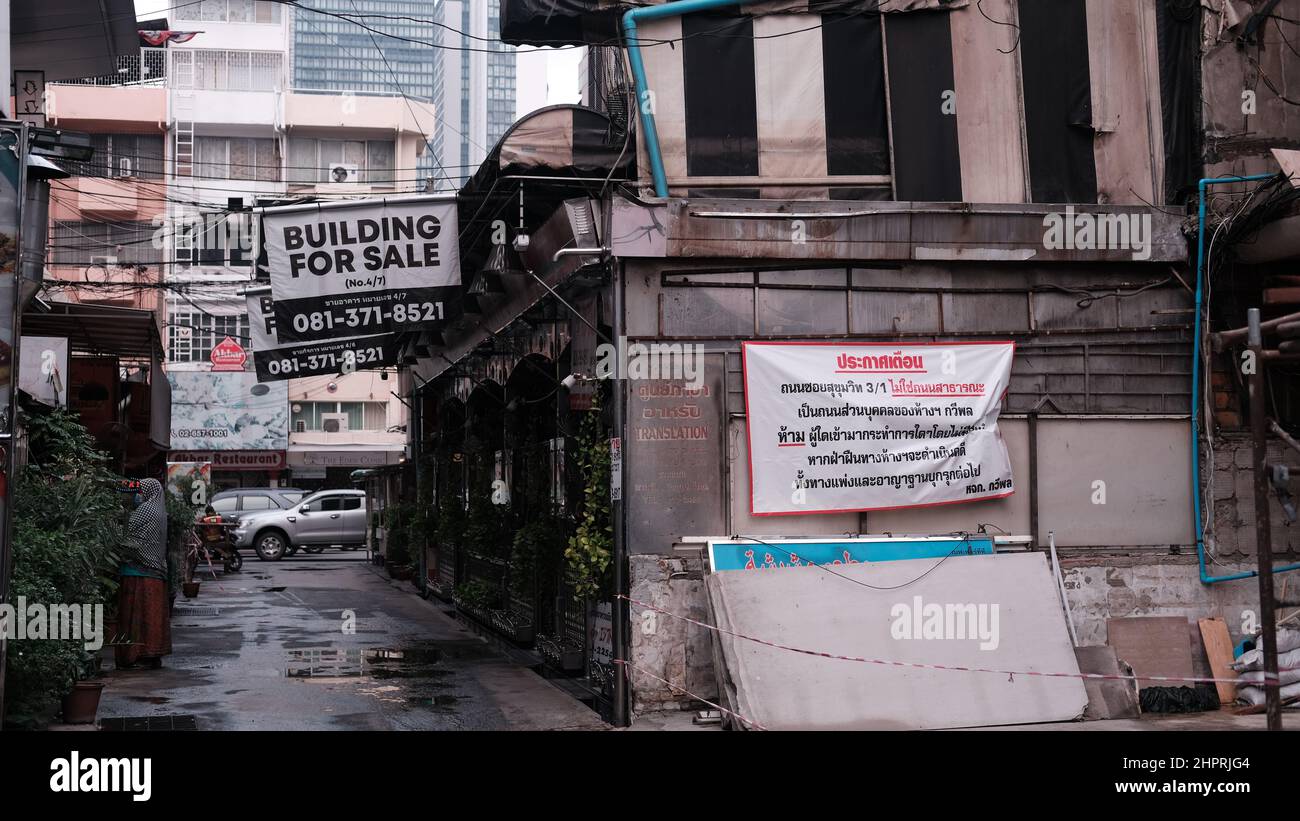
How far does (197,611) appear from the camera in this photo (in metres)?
20.0

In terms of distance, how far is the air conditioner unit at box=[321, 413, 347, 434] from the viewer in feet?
170

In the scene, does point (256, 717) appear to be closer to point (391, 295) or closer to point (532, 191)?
point (391, 295)

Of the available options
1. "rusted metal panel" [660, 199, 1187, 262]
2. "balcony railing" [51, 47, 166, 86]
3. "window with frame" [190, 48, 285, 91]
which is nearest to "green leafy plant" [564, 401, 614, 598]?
"rusted metal panel" [660, 199, 1187, 262]

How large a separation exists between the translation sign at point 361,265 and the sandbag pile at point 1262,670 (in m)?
8.35

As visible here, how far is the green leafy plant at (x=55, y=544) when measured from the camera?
8617 mm

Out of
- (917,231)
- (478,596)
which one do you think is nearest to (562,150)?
(917,231)

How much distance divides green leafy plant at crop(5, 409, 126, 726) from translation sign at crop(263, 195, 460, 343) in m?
2.59

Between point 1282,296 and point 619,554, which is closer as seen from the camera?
point 619,554

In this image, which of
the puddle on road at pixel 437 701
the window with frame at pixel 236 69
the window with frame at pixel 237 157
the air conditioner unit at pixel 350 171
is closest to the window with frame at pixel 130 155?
the window with frame at pixel 237 157

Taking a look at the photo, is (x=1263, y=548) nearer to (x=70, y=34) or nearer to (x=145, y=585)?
(x=145, y=585)

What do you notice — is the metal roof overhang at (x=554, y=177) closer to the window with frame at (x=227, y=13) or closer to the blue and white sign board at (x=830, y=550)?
the blue and white sign board at (x=830, y=550)

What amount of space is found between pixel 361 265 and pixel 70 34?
5.18 meters
